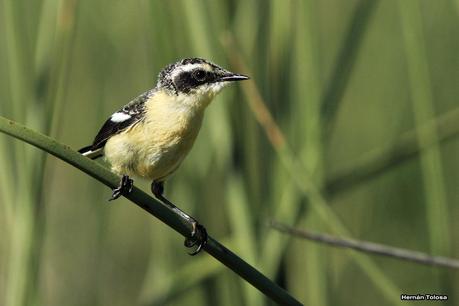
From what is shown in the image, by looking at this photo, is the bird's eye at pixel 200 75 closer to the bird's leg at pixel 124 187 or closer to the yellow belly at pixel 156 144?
Result: the yellow belly at pixel 156 144

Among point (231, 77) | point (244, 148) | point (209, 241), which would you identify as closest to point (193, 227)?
point (244, 148)

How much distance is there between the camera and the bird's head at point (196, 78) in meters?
2.76

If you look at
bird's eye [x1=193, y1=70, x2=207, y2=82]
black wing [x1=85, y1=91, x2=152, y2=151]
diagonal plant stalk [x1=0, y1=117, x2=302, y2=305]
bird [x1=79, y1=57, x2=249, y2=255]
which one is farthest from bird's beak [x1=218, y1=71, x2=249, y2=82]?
diagonal plant stalk [x1=0, y1=117, x2=302, y2=305]

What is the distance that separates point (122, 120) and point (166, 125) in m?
0.24

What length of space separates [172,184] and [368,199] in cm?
126

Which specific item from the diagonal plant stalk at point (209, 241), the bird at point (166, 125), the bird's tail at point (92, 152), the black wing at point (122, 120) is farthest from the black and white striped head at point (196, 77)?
→ the diagonal plant stalk at point (209, 241)

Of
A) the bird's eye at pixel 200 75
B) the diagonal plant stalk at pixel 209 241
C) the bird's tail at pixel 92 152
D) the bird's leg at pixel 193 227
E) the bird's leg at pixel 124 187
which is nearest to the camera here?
the diagonal plant stalk at pixel 209 241

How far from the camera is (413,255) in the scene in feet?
7.53

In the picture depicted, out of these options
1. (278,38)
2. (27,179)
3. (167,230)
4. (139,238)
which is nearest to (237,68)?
(278,38)

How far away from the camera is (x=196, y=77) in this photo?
9.46ft

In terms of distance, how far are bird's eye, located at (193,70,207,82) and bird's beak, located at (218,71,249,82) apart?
11 centimetres

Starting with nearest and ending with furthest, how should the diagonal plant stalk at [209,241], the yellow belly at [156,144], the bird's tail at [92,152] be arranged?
the diagonal plant stalk at [209,241] → the yellow belly at [156,144] → the bird's tail at [92,152]

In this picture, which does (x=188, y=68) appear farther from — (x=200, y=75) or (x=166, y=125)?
(x=166, y=125)

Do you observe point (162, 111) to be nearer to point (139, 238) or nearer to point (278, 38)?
point (278, 38)
